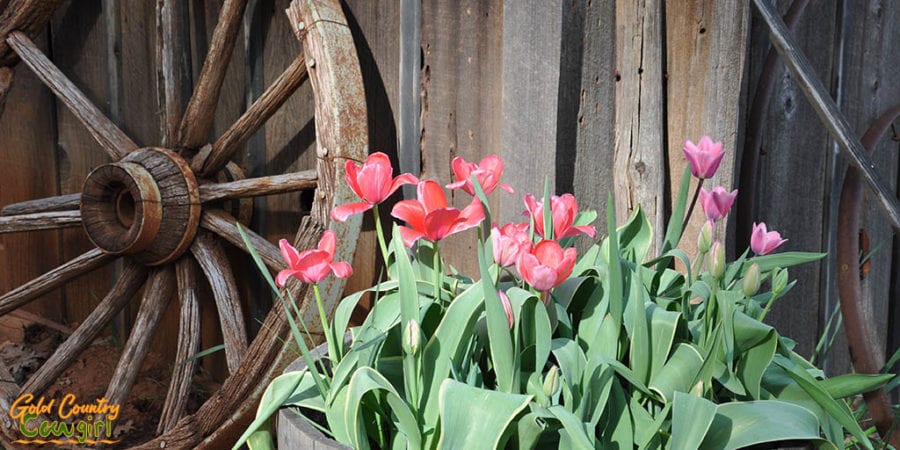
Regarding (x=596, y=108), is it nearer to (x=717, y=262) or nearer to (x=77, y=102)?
(x=717, y=262)

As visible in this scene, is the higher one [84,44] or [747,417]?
[84,44]

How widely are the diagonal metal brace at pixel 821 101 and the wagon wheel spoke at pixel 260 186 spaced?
3.09ft

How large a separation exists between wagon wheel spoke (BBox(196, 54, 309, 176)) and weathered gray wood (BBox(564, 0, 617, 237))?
2.33ft

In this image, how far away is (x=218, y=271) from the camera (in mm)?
1889

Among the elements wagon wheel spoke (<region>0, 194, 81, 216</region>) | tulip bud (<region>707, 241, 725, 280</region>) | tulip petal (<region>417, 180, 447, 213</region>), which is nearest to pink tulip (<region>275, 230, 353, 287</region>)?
tulip petal (<region>417, 180, 447, 213</region>)

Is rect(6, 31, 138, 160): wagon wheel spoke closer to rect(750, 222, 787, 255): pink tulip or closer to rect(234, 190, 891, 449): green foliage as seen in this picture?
rect(234, 190, 891, 449): green foliage

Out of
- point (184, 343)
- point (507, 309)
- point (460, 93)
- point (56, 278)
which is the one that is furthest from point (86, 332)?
point (507, 309)

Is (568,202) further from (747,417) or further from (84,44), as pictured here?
(84,44)

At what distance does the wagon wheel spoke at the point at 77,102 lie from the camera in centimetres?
206

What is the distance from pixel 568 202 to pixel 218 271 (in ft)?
4.02

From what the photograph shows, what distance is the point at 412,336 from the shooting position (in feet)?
2.48

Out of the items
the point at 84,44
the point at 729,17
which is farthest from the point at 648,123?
the point at 84,44

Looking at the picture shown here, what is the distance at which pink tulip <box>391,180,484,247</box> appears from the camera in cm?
80

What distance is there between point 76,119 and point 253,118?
89cm
